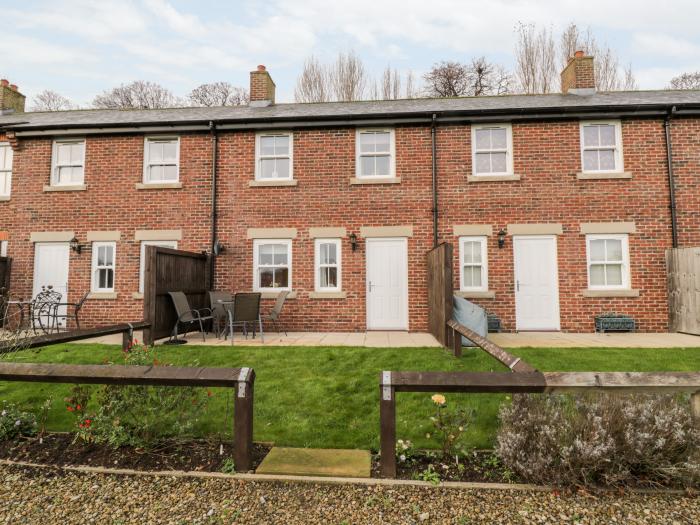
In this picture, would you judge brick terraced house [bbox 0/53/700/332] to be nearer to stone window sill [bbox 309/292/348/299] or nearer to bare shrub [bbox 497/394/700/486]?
stone window sill [bbox 309/292/348/299]

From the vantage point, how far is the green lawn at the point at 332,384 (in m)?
3.93

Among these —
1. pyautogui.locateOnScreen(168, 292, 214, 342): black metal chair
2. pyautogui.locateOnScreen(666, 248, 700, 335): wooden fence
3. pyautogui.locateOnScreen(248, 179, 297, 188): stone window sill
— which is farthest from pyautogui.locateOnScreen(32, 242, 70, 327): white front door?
pyautogui.locateOnScreen(666, 248, 700, 335): wooden fence

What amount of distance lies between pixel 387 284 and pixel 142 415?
685 centimetres

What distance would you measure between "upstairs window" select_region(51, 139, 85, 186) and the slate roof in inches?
19.4

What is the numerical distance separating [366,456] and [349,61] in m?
29.0

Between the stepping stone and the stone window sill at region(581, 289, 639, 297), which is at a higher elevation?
the stone window sill at region(581, 289, 639, 297)

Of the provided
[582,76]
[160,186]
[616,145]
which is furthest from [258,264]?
[582,76]

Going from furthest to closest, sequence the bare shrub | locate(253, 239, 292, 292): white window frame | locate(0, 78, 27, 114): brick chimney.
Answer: locate(0, 78, 27, 114): brick chimney, locate(253, 239, 292, 292): white window frame, the bare shrub

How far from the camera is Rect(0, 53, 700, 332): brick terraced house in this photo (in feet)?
31.2

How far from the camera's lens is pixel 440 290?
25.6 feet

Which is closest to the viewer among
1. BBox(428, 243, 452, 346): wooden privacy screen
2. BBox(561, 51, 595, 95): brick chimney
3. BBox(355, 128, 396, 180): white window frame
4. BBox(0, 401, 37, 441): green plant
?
BBox(0, 401, 37, 441): green plant

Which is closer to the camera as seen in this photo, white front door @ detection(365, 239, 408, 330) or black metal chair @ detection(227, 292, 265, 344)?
black metal chair @ detection(227, 292, 265, 344)

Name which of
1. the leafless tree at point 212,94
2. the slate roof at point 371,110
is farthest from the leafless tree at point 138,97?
the slate roof at point 371,110

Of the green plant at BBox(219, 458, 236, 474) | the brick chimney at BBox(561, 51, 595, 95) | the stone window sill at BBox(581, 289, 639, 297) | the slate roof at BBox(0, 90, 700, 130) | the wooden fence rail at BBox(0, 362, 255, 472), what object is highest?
the brick chimney at BBox(561, 51, 595, 95)
